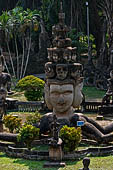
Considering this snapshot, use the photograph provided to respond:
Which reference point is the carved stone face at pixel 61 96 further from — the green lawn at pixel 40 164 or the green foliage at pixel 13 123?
the green lawn at pixel 40 164

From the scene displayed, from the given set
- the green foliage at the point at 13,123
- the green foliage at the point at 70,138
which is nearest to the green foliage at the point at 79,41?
the green foliage at the point at 13,123

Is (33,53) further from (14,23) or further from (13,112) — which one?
(13,112)

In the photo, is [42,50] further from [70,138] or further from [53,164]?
[53,164]

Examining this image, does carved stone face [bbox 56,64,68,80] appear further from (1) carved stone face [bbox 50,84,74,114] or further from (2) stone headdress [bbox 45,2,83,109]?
(1) carved stone face [bbox 50,84,74,114]

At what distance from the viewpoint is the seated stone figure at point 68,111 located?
16.4m

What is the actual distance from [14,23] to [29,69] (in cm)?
1008

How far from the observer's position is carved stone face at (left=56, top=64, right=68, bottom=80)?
16.4 metres

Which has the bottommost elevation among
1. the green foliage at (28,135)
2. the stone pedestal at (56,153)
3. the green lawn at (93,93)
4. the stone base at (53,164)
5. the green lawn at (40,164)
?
the green lawn at (93,93)

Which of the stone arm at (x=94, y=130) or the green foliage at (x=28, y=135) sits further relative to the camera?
the stone arm at (x=94, y=130)

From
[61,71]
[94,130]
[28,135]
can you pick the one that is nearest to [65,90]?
[61,71]

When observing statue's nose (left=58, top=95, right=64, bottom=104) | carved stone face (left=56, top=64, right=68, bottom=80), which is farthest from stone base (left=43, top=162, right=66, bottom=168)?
carved stone face (left=56, top=64, right=68, bottom=80)

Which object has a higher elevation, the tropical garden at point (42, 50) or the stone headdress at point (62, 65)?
the stone headdress at point (62, 65)

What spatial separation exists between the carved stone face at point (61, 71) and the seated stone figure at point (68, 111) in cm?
26

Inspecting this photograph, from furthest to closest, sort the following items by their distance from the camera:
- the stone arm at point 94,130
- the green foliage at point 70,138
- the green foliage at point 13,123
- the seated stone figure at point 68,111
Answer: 1. the green foliage at point 13,123
2. the seated stone figure at point 68,111
3. the stone arm at point 94,130
4. the green foliage at point 70,138
